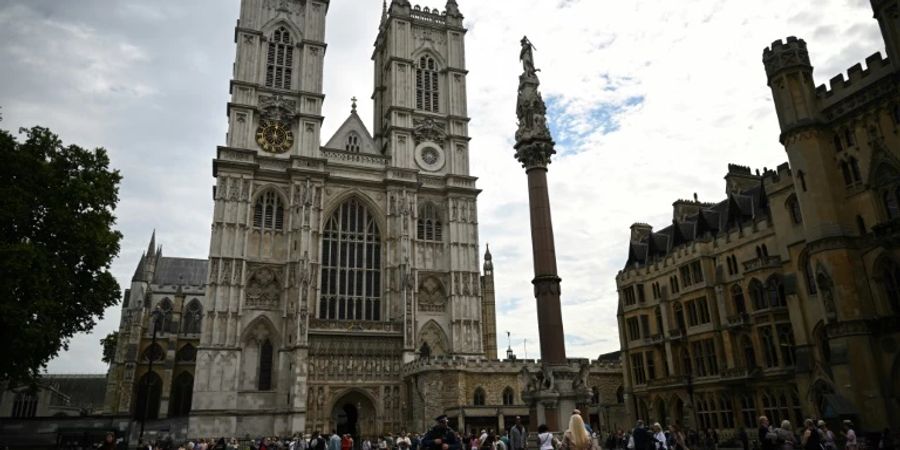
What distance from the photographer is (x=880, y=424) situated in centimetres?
1997

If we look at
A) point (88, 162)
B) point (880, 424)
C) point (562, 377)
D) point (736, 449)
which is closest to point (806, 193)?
point (880, 424)

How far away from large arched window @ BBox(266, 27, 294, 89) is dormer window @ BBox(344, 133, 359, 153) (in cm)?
586

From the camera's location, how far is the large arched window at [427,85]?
49.1 meters

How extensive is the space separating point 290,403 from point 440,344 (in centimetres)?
1091

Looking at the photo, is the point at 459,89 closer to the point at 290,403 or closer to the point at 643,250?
the point at 643,250

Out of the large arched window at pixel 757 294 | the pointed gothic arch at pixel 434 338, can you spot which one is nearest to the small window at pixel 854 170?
the large arched window at pixel 757 294

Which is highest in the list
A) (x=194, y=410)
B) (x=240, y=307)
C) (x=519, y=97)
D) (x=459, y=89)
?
(x=459, y=89)

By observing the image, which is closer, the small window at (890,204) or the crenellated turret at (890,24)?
the small window at (890,204)

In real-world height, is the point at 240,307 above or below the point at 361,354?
above

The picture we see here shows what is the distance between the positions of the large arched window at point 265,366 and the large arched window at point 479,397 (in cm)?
1351

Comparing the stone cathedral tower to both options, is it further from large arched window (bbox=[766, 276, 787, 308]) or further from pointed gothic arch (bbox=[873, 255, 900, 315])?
pointed gothic arch (bbox=[873, 255, 900, 315])

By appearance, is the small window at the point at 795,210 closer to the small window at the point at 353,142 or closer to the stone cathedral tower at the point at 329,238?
the stone cathedral tower at the point at 329,238

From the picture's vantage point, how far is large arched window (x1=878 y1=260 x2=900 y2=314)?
2097 centimetres

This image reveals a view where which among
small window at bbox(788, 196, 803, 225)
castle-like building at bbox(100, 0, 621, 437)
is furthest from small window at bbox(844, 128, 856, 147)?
castle-like building at bbox(100, 0, 621, 437)
